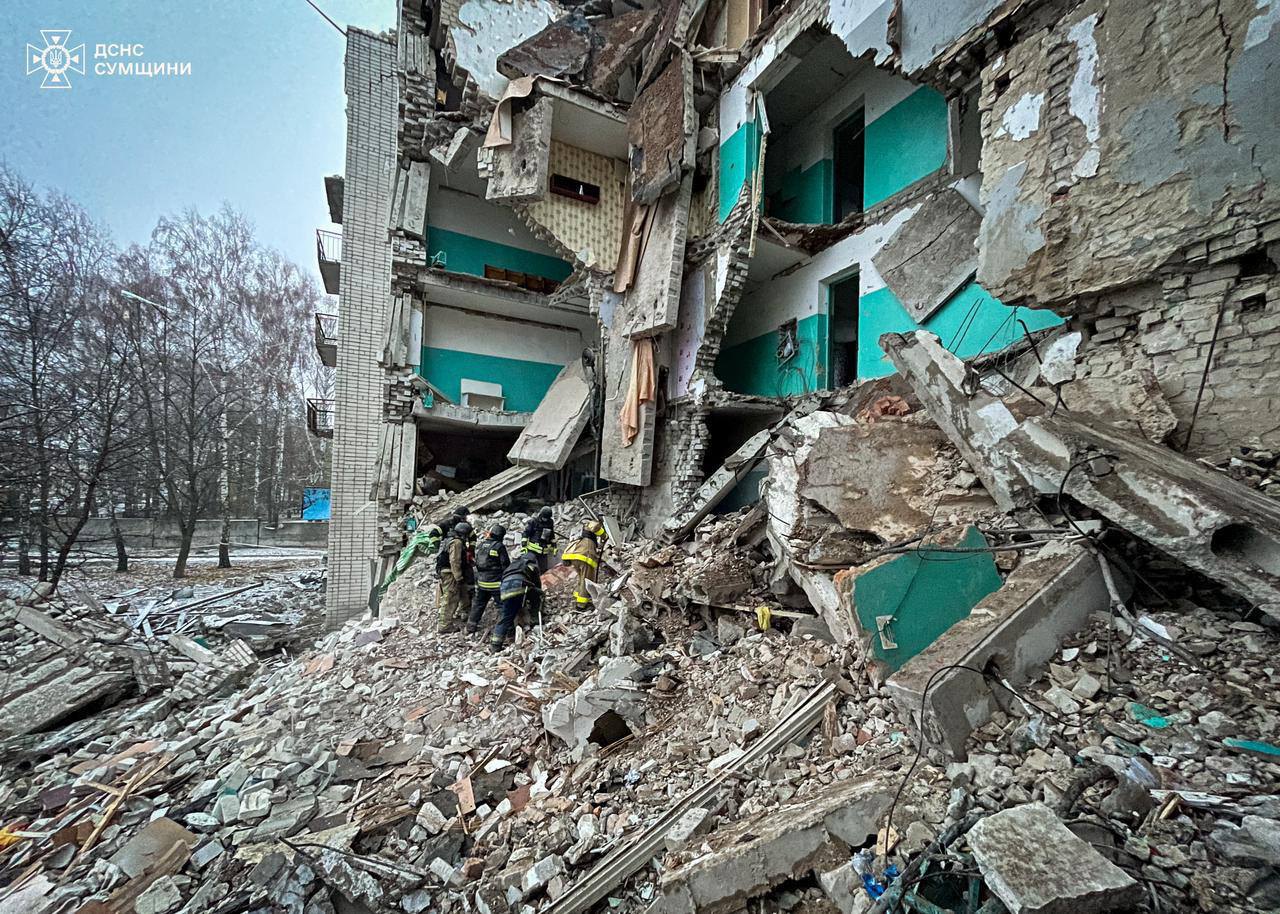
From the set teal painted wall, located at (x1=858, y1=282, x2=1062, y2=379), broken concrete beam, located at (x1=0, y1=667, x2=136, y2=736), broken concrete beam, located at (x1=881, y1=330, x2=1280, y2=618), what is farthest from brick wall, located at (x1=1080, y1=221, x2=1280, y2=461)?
broken concrete beam, located at (x1=0, y1=667, x2=136, y2=736)

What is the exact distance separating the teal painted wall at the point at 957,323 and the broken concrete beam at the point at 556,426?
18.2 feet

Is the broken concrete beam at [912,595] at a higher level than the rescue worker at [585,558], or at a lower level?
higher

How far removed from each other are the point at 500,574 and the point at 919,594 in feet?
16.2

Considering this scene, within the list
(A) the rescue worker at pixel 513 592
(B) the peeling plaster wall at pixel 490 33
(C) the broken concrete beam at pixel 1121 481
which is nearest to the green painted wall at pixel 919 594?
(C) the broken concrete beam at pixel 1121 481

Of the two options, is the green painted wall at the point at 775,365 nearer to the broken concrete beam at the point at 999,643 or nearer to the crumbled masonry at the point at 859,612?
the crumbled masonry at the point at 859,612

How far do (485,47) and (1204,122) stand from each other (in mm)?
11045

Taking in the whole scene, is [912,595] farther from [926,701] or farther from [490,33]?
[490,33]

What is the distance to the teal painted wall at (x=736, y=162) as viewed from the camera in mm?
7727

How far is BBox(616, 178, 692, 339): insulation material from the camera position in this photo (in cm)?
828

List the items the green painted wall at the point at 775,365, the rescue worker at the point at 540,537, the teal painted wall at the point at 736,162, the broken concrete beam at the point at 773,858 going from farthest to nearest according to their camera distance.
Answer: the green painted wall at the point at 775,365
the teal painted wall at the point at 736,162
the rescue worker at the point at 540,537
the broken concrete beam at the point at 773,858

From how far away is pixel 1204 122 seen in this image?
312 centimetres

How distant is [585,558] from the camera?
628cm

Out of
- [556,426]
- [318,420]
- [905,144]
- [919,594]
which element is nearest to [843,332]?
[905,144]

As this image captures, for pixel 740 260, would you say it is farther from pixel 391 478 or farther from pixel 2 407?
pixel 2 407
